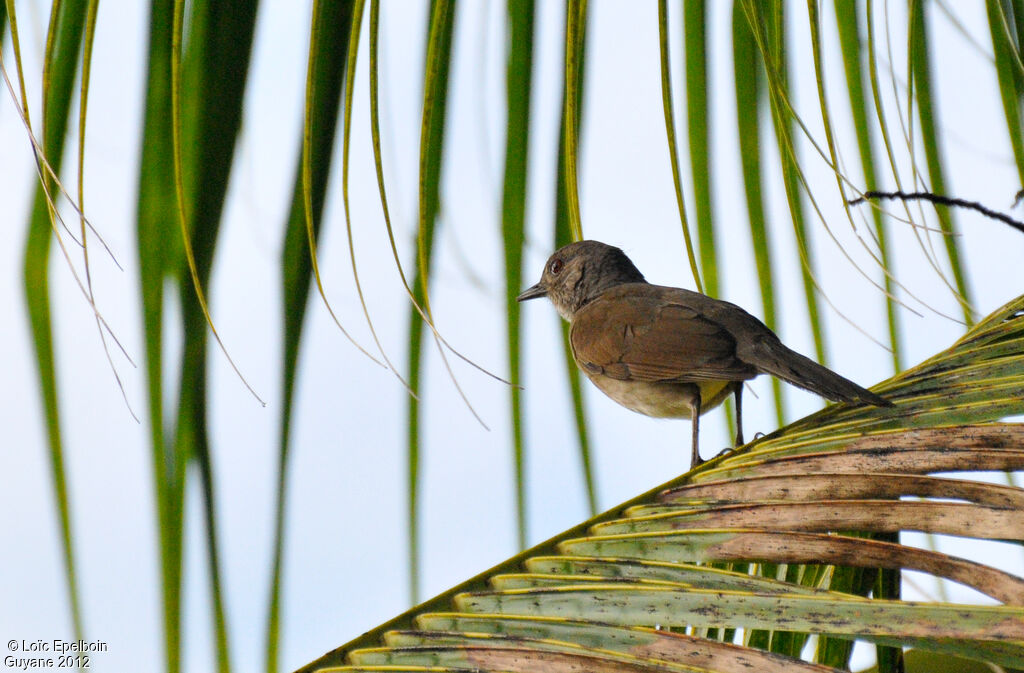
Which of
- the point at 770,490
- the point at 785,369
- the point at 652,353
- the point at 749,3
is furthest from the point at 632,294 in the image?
the point at 770,490

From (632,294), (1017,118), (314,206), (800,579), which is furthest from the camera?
(632,294)

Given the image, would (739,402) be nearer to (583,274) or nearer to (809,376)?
(809,376)

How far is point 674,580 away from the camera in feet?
4.33

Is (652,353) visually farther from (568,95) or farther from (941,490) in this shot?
(941,490)

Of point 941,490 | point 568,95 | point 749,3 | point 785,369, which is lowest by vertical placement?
point 941,490

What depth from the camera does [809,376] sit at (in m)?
2.62

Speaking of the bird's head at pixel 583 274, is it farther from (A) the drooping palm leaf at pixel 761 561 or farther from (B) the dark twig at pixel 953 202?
(A) the drooping palm leaf at pixel 761 561

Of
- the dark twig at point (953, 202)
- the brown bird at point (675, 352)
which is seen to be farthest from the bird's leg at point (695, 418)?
the dark twig at point (953, 202)

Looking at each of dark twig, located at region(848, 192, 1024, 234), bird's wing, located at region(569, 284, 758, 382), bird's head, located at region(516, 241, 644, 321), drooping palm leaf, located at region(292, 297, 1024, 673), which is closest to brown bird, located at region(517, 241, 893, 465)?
bird's wing, located at region(569, 284, 758, 382)

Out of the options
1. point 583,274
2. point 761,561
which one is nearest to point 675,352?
point 583,274

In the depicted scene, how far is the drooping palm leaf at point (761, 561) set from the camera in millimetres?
1140

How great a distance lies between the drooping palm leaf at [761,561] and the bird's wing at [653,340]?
1.50 meters

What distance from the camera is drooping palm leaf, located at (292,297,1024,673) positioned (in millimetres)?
1140

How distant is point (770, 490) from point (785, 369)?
138 centimetres
